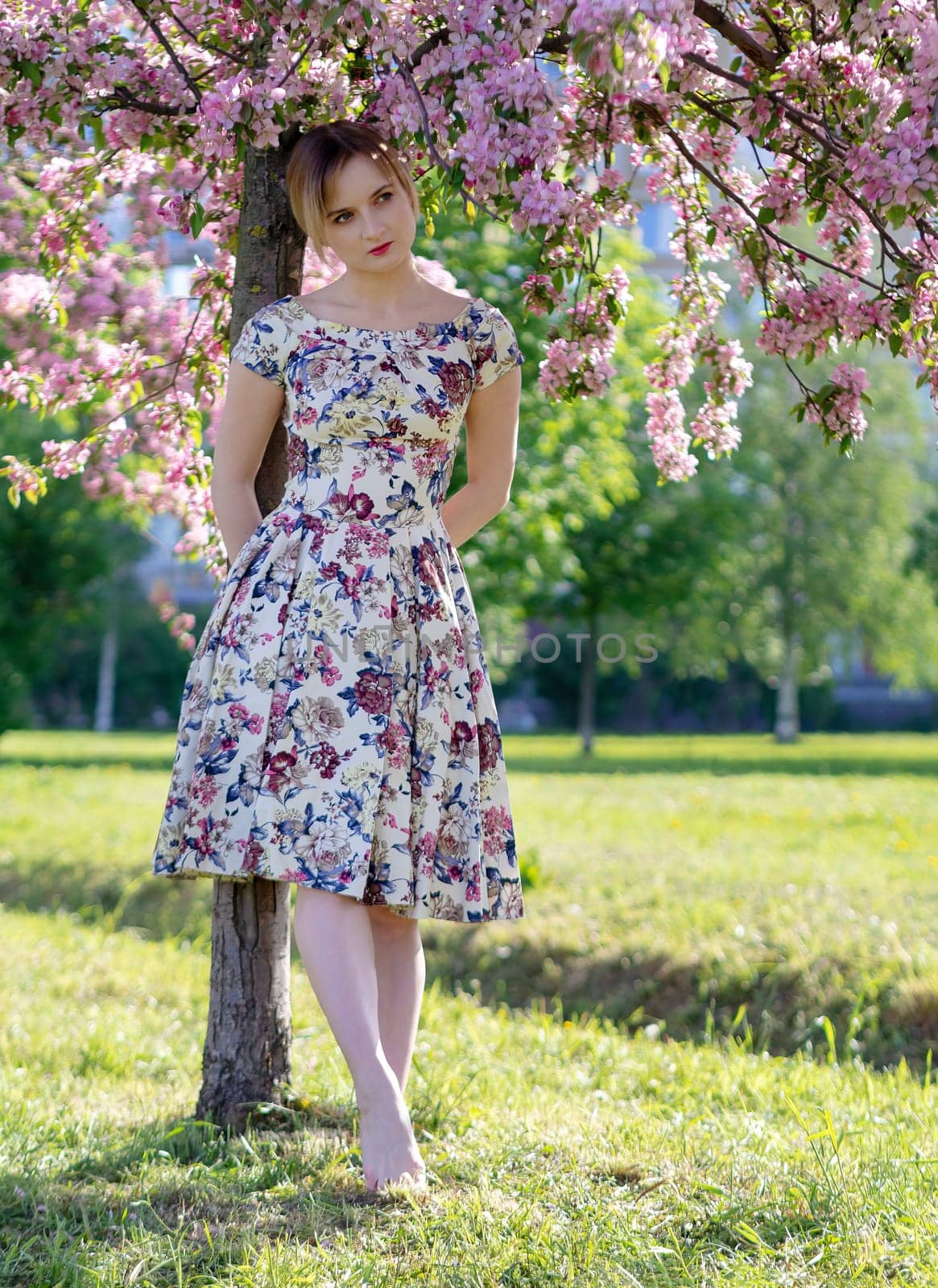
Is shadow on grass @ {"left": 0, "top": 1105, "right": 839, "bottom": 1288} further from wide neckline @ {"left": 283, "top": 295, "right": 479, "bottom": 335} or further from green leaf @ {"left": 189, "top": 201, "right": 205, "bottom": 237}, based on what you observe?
green leaf @ {"left": 189, "top": 201, "right": 205, "bottom": 237}

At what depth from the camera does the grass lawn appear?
2102mm

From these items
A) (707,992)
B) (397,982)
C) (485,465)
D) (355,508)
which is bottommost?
(707,992)

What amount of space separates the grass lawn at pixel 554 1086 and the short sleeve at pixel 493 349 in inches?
63.5

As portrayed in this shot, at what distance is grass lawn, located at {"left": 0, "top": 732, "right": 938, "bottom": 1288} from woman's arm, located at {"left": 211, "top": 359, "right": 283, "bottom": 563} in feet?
4.28

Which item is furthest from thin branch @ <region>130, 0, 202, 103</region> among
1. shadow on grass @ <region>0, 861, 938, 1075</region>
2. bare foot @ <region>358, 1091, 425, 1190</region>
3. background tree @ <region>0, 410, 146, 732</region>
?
background tree @ <region>0, 410, 146, 732</region>

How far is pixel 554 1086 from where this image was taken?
351 centimetres

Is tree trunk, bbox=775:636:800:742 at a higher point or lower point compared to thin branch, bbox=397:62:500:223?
lower

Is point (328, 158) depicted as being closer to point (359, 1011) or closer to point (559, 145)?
point (559, 145)

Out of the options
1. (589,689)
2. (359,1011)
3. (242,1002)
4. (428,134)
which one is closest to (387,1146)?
(359,1011)

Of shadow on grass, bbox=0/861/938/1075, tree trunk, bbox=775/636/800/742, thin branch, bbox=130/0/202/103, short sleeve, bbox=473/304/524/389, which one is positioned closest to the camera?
thin branch, bbox=130/0/202/103

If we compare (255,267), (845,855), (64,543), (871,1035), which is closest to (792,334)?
(255,267)

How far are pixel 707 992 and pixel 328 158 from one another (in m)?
3.47

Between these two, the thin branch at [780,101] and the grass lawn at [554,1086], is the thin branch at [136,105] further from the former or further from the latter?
the grass lawn at [554,1086]

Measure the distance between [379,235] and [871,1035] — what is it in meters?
3.20
